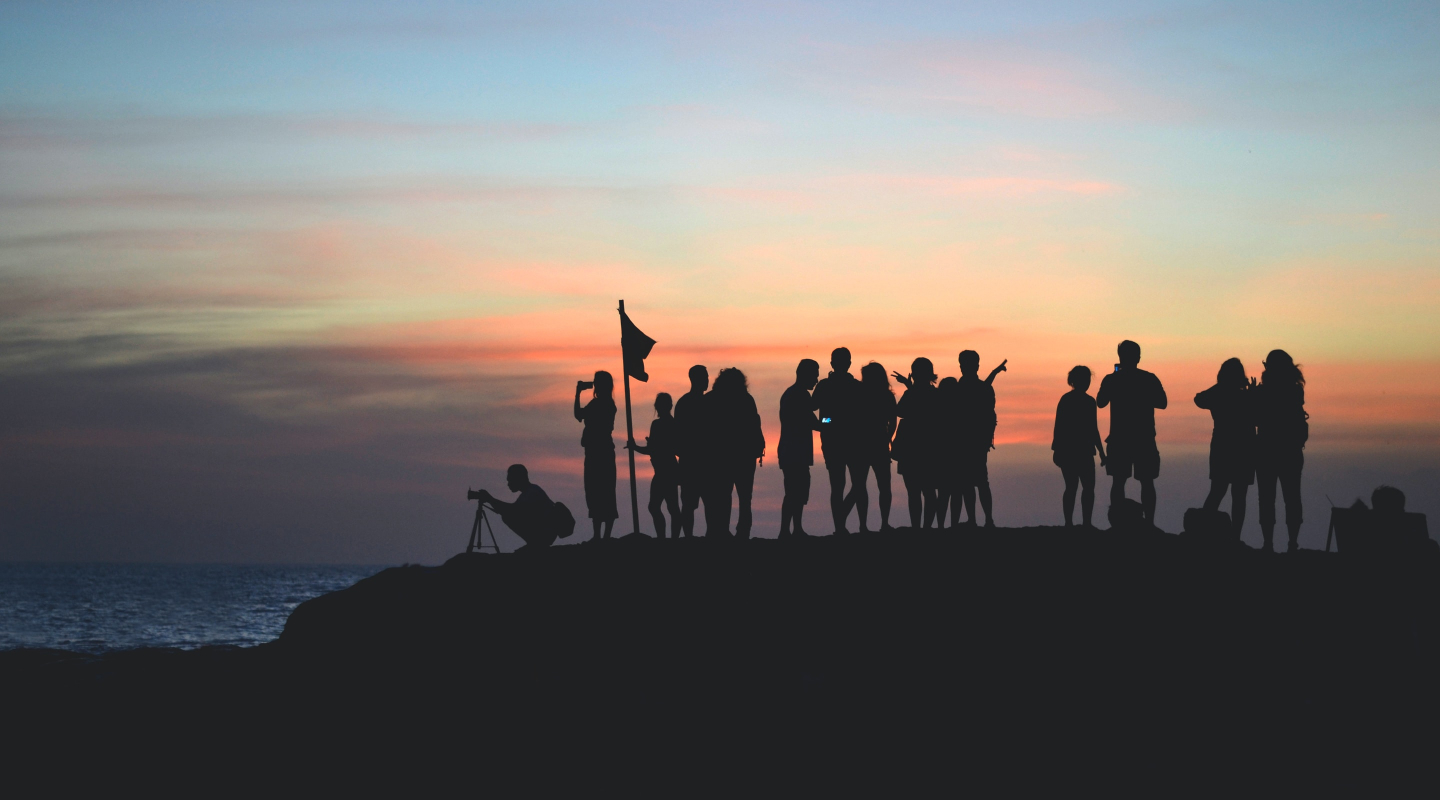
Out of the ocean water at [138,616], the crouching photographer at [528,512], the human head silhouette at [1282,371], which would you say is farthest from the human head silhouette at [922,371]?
the ocean water at [138,616]

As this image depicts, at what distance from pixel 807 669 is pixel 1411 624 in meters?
7.13

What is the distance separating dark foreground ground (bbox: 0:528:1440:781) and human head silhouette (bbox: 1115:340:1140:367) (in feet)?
8.19

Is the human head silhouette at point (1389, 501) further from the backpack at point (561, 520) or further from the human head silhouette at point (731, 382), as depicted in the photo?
the backpack at point (561, 520)

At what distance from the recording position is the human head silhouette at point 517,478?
18250 mm

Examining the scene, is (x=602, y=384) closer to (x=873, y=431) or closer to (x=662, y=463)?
(x=662, y=463)

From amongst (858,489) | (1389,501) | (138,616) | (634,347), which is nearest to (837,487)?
(858,489)

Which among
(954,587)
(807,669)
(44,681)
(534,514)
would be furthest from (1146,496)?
(44,681)

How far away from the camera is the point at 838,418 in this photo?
612 inches

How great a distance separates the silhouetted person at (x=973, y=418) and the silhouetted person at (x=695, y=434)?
349cm

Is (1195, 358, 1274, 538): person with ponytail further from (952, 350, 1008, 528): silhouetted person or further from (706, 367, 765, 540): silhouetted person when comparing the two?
(706, 367, 765, 540): silhouetted person

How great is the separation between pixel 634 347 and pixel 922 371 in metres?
5.12

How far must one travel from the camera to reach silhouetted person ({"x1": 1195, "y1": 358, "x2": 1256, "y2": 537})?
1513 cm

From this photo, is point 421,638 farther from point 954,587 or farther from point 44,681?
point 44,681

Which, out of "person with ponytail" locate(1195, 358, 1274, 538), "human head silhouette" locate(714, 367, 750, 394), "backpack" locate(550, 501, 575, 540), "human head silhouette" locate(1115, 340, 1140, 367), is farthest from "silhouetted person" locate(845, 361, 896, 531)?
"backpack" locate(550, 501, 575, 540)
